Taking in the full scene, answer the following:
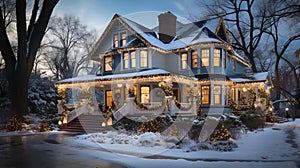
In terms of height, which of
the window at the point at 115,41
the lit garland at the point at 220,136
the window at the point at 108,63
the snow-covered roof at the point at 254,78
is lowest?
the lit garland at the point at 220,136

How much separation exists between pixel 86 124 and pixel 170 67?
9100 millimetres

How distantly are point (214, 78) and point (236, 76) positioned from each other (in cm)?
659

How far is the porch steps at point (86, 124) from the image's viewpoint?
16.8m

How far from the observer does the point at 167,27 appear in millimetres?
25016

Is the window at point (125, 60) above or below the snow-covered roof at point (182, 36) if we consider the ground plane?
below

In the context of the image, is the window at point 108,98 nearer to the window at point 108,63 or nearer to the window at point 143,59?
the window at point 108,63

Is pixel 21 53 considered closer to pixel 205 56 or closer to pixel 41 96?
pixel 41 96

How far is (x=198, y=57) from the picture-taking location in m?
21.3

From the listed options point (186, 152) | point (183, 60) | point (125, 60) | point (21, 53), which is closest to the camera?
point (186, 152)

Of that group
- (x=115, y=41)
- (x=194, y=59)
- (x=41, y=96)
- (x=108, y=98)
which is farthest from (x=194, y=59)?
(x=41, y=96)

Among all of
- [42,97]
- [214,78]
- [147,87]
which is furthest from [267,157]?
[42,97]

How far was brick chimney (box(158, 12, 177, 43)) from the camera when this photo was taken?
24.7 meters

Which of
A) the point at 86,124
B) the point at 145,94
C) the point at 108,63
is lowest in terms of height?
the point at 86,124

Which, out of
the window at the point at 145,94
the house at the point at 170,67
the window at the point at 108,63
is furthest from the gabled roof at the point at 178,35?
the window at the point at 145,94
